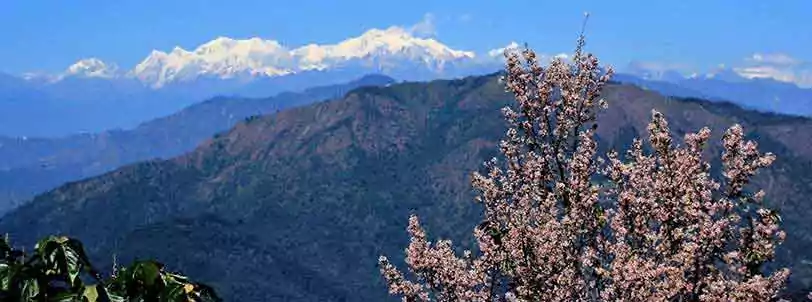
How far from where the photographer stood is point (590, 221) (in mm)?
15117

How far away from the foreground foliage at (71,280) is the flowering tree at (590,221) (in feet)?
22.6

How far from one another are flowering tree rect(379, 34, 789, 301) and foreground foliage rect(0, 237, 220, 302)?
6890 mm

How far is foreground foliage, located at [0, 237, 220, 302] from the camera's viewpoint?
8.27m

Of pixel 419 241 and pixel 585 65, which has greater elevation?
pixel 585 65

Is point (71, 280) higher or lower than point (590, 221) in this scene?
higher

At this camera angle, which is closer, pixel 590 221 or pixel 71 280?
pixel 71 280

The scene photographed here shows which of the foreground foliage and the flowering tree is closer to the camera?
the foreground foliage

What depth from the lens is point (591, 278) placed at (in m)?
15.3

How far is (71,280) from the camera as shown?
8.39m

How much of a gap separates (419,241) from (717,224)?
474 cm

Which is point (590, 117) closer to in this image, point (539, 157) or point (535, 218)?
point (539, 157)

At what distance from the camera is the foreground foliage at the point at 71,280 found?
827 cm

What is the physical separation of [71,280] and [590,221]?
893cm

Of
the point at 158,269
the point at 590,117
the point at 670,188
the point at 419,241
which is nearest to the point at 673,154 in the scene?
the point at 670,188
